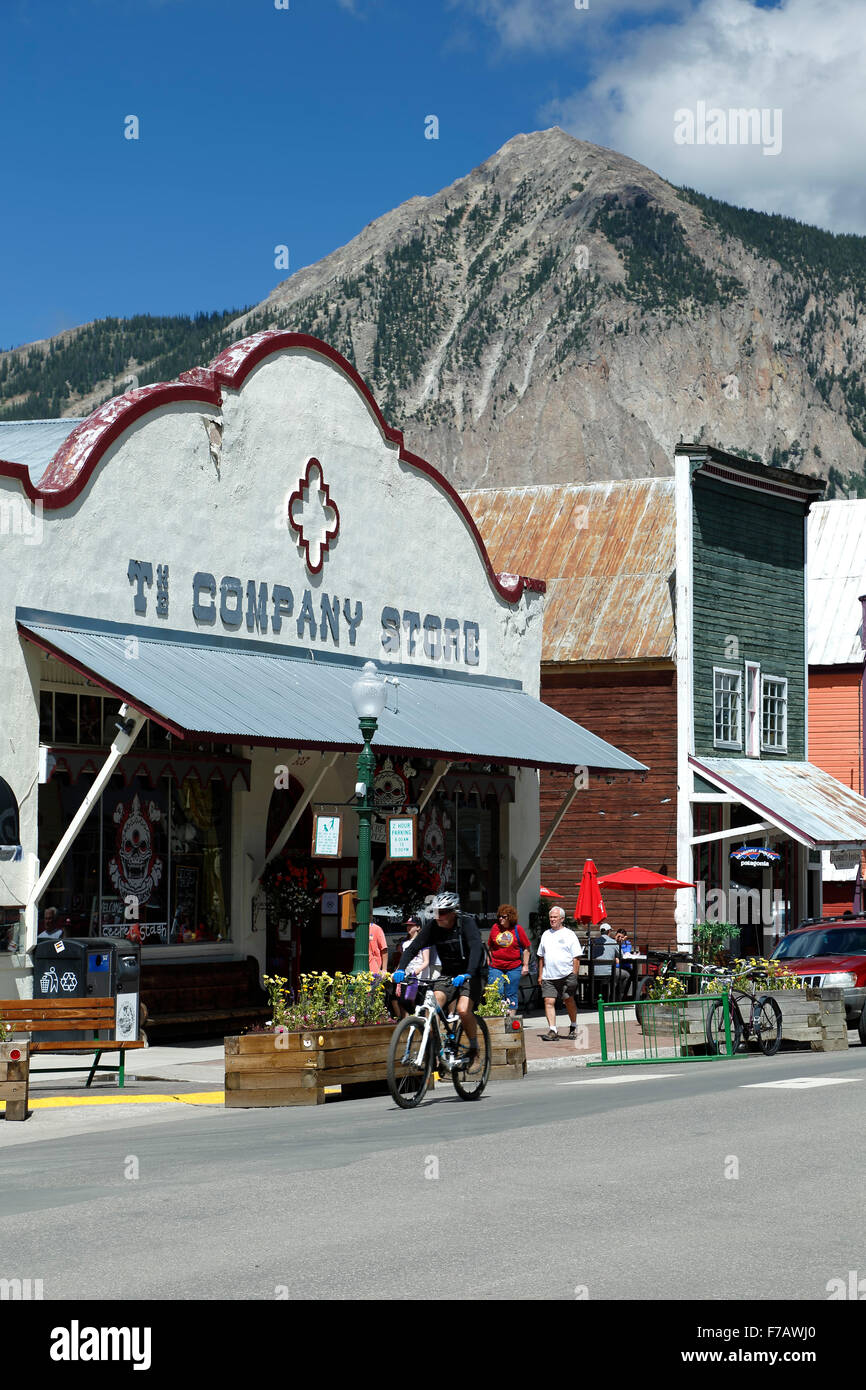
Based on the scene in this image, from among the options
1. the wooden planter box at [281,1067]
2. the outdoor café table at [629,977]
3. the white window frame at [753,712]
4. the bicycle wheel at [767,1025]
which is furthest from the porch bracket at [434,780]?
the white window frame at [753,712]

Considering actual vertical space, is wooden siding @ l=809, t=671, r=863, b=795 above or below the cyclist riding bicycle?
above

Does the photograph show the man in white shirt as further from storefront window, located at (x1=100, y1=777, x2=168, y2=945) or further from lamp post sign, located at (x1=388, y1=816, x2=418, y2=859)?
storefront window, located at (x1=100, y1=777, x2=168, y2=945)

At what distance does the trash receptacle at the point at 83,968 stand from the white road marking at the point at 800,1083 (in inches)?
246

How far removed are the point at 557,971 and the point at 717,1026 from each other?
2.83m

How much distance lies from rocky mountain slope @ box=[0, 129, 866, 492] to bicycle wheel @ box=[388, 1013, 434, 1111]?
148 m

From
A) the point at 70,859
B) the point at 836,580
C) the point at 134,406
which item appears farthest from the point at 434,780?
the point at 836,580

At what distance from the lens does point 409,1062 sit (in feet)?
48.3

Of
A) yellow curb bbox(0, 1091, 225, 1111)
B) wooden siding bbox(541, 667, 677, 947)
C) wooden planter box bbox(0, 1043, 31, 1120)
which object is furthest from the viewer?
wooden siding bbox(541, 667, 677, 947)

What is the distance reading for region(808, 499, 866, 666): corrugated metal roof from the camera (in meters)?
40.8

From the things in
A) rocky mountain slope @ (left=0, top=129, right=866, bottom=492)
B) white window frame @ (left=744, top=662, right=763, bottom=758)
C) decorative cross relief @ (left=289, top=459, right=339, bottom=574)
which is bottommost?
white window frame @ (left=744, top=662, right=763, bottom=758)

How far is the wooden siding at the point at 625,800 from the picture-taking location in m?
33.2

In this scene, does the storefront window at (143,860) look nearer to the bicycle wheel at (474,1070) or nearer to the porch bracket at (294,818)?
the porch bracket at (294,818)

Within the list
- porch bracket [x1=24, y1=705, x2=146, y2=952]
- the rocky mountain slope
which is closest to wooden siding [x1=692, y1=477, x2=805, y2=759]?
porch bracket [x1=24, y1=705, x2=146, y2=952]
